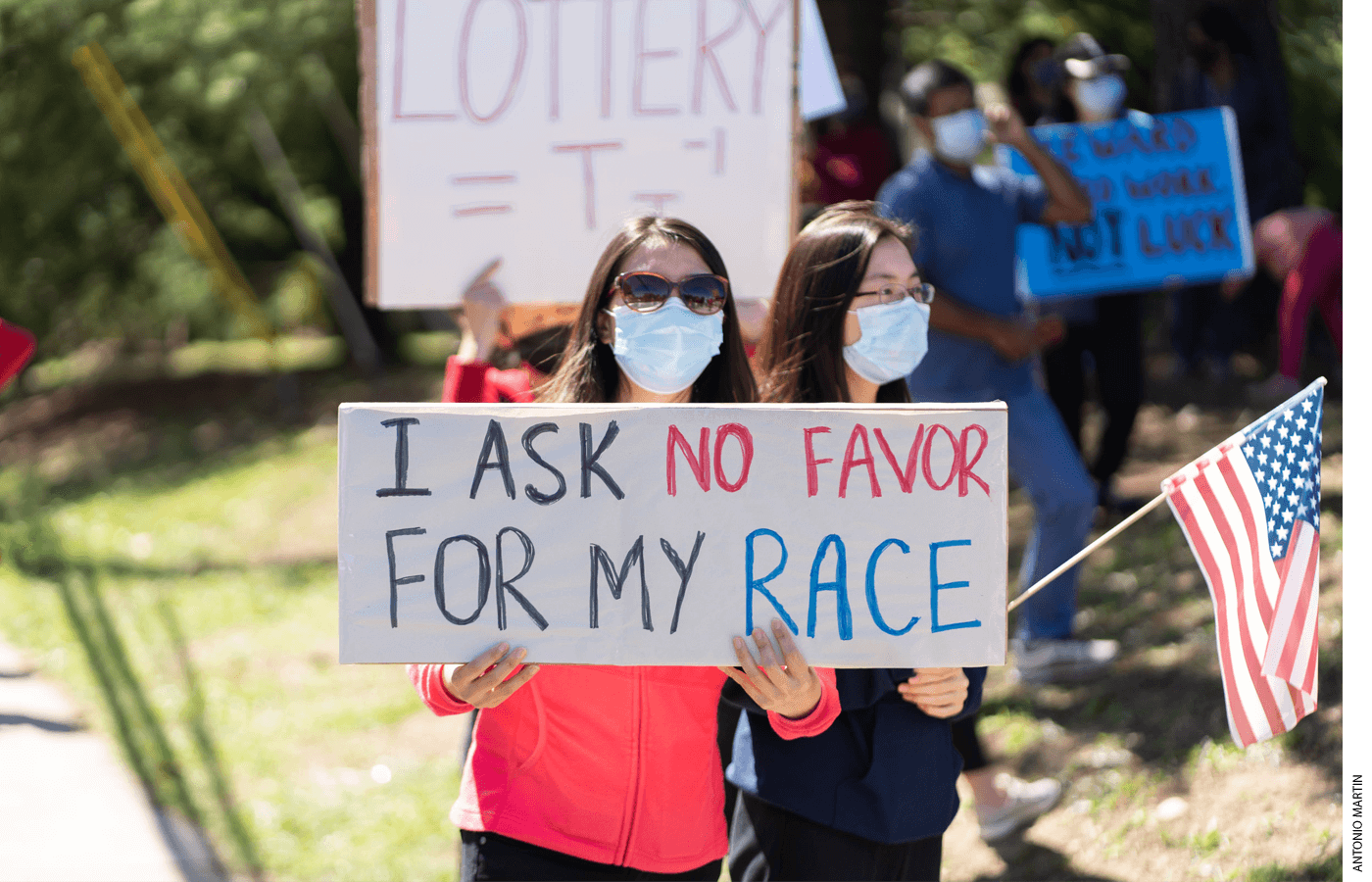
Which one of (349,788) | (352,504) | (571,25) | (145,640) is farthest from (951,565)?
(145,640)

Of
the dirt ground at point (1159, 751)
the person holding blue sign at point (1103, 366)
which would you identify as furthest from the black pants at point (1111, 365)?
the dirt ground at point (1159, 751)

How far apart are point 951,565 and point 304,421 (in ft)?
37.4

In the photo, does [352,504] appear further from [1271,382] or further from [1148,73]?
[1148,73]

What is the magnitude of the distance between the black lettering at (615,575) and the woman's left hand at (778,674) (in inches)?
6.5

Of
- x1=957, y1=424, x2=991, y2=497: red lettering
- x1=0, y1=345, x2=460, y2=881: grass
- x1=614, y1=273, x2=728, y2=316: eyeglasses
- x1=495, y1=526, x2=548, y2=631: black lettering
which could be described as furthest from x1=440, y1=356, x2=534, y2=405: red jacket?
x1=0, y1=345, x2=460, y2=881: grass

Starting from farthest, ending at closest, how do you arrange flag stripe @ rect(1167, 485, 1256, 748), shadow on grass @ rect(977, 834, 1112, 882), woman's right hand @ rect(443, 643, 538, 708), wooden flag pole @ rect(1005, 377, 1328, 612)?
shadow on grass @ rect(977, 834, 1112, 882) → flag stripe @ rect(1167, 485, 1256, 748) → wooden flag pole @ rect(1005, 377, 1328, 612) → woman's right hand @ rect(443, 643, 538, 708)

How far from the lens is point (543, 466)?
7.28 feet

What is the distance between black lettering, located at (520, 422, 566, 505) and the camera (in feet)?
7.27

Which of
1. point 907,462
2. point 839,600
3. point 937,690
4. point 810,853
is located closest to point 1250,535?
point 937,690

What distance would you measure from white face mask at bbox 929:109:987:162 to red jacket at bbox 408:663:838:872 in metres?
2.70

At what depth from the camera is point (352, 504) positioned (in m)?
2.20

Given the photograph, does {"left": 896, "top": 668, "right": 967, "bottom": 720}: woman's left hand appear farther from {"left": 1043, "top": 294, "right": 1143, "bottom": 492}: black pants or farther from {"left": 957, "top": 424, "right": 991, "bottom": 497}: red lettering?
{"left": 1043, "top": 294, "right": 1143, "bottom": 492}: black pants

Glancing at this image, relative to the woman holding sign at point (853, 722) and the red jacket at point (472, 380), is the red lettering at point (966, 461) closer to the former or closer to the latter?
the woman holding sign at point (853, 722)

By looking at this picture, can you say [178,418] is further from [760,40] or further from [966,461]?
[966,461]
